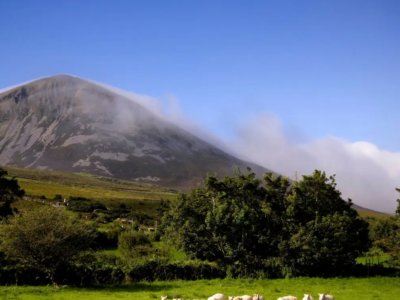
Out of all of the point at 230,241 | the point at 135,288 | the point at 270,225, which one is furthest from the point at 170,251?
the point at 135,288

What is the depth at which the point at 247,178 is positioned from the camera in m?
33.1

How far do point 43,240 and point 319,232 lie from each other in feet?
73.4

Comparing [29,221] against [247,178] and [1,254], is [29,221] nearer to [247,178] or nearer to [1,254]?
[1,254]

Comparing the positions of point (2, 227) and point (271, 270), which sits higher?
point (2, 227)

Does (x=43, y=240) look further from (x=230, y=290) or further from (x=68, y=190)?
(x=68, y=190)

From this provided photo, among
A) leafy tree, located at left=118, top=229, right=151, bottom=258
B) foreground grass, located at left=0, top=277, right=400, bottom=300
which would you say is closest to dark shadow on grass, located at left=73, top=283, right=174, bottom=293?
foreground grass, located at left=0, top=277, right=400, bottom=300

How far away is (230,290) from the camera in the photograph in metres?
24.7

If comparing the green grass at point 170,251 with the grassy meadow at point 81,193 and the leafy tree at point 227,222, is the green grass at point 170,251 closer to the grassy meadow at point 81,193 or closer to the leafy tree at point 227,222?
the leafy tree at point 227,222

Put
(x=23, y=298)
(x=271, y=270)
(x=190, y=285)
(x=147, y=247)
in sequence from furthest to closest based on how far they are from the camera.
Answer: (x=147, y=247) → (x=271, y=270) → (x=190, y=285) → (x=23, y=298)

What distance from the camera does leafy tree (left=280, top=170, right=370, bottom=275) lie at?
3044cm

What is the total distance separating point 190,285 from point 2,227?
14191mm

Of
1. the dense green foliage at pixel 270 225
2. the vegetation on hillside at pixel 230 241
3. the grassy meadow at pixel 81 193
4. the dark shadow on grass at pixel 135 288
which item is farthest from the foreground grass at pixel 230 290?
the grassy meadow at pixel 81 193

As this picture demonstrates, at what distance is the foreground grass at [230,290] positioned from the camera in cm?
2211

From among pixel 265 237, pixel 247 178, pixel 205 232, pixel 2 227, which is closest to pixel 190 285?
pixel 205 232
